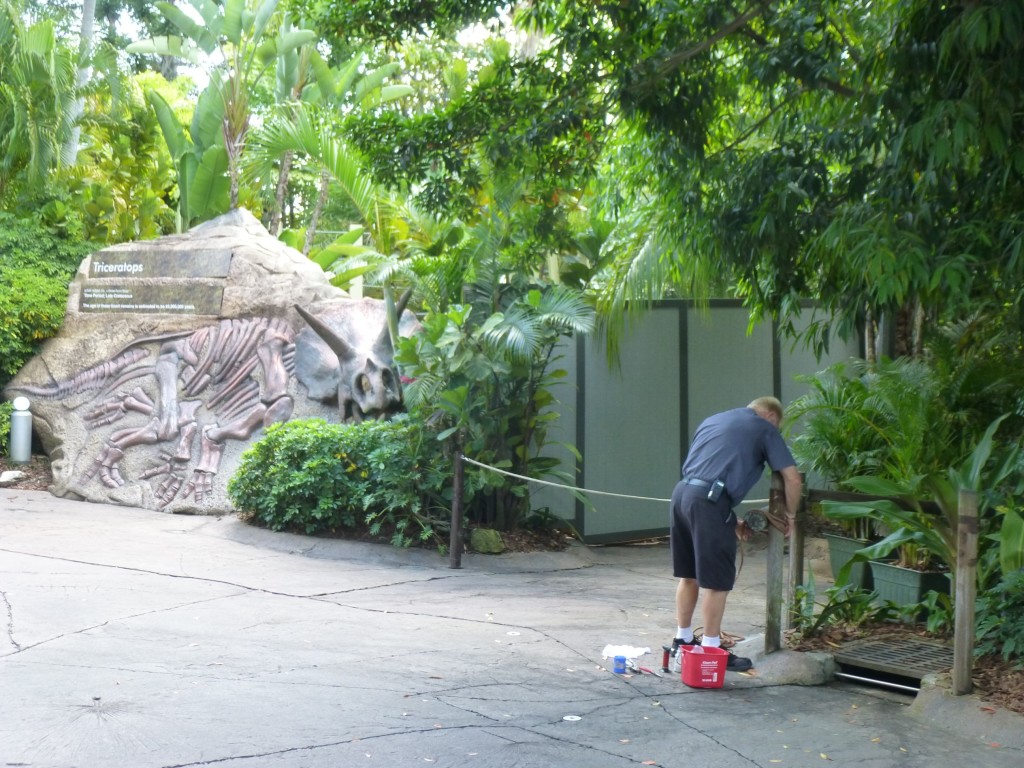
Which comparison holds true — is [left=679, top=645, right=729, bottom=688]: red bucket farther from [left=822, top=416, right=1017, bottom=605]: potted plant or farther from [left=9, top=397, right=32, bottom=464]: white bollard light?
[left=9, top=397, right=32, bottom=464]: white bollard light

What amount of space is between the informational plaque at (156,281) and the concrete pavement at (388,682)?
458cm

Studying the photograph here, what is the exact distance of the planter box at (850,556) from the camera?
8695 millimetres

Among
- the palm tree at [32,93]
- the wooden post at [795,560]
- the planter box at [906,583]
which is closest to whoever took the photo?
the wooden post at [795,560]

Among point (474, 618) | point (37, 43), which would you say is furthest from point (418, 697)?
point (37, 43)

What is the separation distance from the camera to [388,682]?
20.8 ft

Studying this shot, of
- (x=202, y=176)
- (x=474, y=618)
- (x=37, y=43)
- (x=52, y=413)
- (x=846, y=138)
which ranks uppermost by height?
(x=37, y=43)

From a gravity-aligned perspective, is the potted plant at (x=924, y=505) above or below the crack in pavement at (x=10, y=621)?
above

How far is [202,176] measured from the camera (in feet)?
59.1

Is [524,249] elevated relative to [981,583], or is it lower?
elevated

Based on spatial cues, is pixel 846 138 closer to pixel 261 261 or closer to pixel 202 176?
pixel 261 261

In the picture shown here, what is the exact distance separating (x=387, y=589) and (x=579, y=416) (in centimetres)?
355

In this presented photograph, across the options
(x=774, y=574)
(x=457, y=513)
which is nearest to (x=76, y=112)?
(x=457, y=513)

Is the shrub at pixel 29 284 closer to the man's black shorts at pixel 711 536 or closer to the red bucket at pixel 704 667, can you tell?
the man's black shorts at pixel 711 536

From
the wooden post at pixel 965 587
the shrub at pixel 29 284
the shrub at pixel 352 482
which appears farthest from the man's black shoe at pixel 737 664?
the shrub at pixel 29 284
